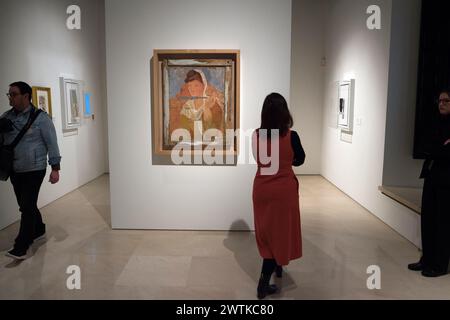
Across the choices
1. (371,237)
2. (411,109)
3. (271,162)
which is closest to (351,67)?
(411,109)

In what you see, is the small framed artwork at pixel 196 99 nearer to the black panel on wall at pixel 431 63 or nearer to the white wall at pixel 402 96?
the white wall at pixel 402 96

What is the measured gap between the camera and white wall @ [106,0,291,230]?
4.57 m

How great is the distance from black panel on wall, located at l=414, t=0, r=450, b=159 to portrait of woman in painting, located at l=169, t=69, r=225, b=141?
246cm

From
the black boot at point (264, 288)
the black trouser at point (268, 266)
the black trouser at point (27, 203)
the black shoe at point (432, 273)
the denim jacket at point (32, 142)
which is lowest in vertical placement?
the black shoe at point (432, 273)

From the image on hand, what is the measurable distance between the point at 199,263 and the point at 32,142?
2.08 m

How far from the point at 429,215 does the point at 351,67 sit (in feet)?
12.0

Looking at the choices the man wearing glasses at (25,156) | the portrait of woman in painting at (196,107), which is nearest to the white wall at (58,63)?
the man wearing glasses at (25,156)

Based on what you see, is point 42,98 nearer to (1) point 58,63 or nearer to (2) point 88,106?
(1) point 58,63

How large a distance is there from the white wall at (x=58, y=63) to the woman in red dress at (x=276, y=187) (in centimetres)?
354

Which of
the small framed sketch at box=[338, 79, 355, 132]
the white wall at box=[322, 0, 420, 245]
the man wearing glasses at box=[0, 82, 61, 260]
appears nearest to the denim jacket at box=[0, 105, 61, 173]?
the man wearing glasses at box=[0, 82, 61, 260]

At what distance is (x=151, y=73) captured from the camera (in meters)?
4.67

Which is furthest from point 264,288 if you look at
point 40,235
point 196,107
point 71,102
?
point 71,102

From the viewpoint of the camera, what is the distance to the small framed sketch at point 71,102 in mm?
6599

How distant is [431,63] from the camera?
4.73 metres
